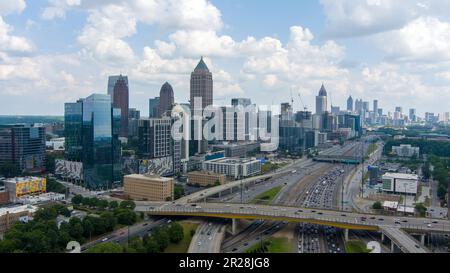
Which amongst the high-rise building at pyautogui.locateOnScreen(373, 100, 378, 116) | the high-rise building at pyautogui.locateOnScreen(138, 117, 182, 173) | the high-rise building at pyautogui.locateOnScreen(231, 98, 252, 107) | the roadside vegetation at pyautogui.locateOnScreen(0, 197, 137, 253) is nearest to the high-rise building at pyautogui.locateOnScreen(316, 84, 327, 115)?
the high-rise building at pyautogui.locateOnScreen(373, 100, 378, 116)

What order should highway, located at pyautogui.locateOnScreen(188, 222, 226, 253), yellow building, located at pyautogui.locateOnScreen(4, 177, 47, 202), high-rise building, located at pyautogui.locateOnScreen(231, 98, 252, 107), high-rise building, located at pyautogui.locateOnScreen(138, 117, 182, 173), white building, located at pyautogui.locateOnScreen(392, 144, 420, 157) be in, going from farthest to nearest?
high-rise building, located at pyautogui.locateOnScreen(231, 98, 252, 107) < white building, located at pyautogui.locateOnScreen(392, 144, 420, 157) < high-rise building, located at pyautogui.locateOnScreen(138, 117, 182, 173) < yellow building, located at pyautogui.locateOnScreen(4, 177, 47, 202) < highway, located at pyautogui.locateOnScreen(188, 222, 226, 253)

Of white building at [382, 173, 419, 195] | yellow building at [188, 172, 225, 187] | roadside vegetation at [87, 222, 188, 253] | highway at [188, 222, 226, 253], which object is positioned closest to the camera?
roadside vegetation at [87, 222, 188, 253]

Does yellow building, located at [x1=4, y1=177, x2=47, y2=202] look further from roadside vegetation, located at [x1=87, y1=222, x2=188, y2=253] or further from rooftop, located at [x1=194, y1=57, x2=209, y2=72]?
rooftop, located at [x1=194, y1=57, x2=209, y2=72]

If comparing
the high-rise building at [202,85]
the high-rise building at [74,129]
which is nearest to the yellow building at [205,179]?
the high-rise building at [74,129]

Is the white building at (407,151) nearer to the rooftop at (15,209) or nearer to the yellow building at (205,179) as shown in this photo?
the yellow building at (205,179)

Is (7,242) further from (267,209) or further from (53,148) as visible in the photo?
(53,148)

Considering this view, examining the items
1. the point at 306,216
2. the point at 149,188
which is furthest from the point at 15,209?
the point at 306,216
